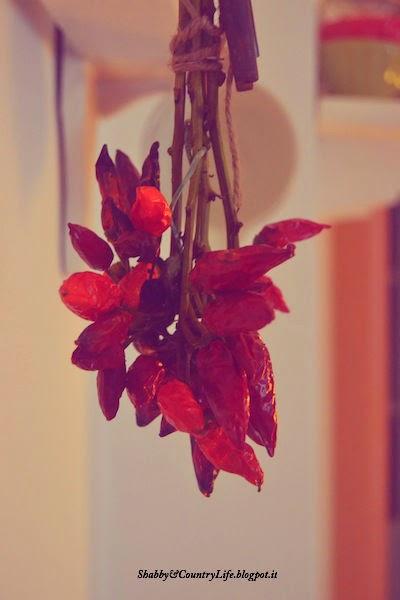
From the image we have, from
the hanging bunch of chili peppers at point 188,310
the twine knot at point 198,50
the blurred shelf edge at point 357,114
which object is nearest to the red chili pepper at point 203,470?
the hanging bunch of chili peppers at point 188,310

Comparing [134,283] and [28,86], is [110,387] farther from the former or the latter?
[28,86]

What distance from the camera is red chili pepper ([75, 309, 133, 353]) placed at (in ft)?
0.64

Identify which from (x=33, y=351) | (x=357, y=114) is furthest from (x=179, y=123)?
(x=357, y=114)

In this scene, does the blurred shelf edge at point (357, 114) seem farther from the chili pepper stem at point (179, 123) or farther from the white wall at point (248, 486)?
the chili pepper stem at point (179, 123)

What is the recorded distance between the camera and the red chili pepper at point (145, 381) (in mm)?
206

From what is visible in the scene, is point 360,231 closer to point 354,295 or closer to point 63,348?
point 354,295

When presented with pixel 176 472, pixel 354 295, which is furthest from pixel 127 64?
pixel 354 295

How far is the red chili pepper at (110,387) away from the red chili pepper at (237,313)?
0.03m

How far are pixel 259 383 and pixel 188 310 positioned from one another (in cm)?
3

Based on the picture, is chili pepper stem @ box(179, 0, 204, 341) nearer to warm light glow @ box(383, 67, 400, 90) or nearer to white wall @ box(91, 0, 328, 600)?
white wall @ box(91, 0, 328, 600)

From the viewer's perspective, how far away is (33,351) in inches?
10.8

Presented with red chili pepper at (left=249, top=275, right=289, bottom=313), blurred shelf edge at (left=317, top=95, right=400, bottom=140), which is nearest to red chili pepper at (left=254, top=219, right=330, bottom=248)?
red chili pepper at (left=249, top=275, right=289, bottom=313)

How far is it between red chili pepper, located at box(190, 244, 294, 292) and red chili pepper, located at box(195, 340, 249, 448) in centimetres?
2

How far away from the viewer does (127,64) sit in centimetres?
32
